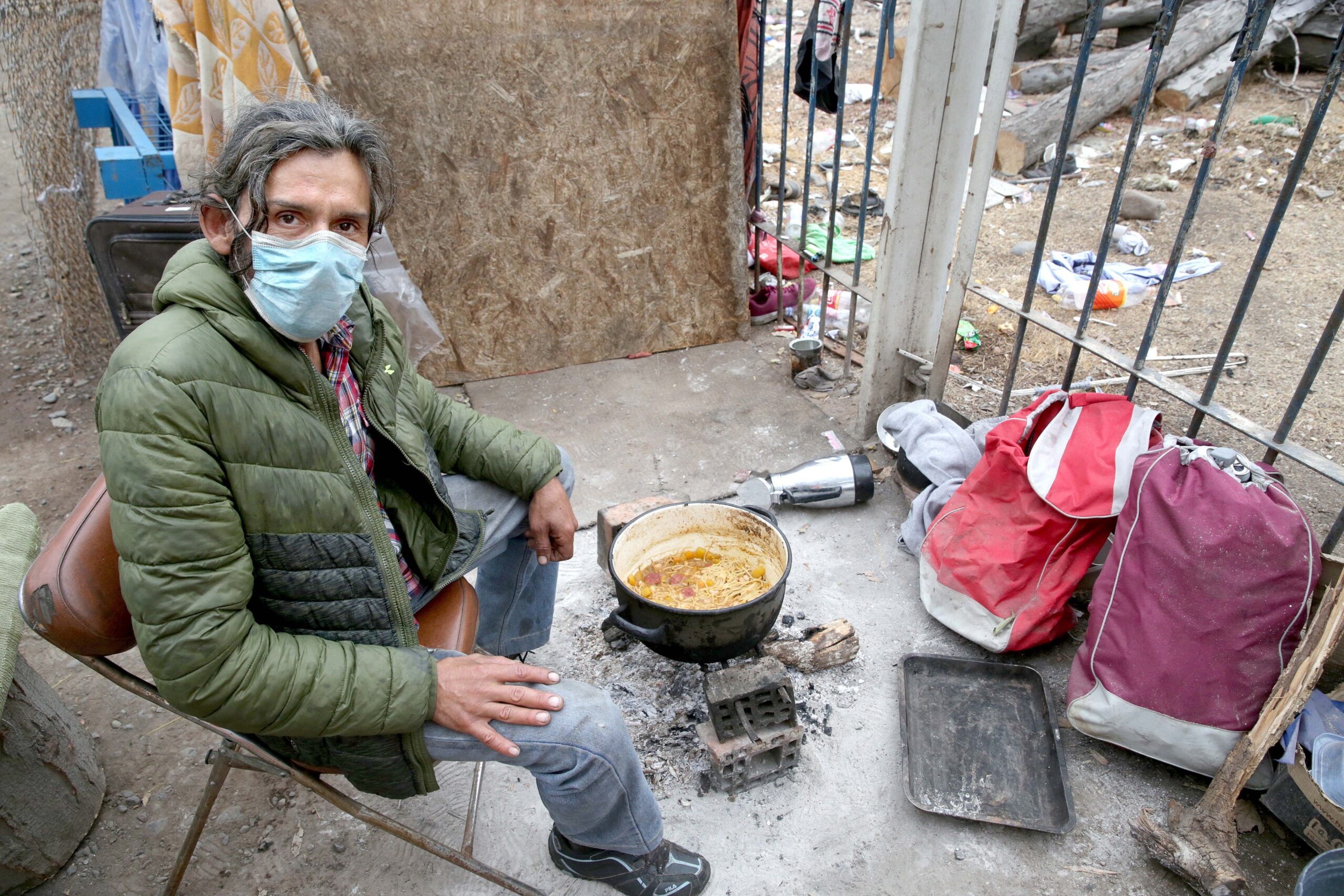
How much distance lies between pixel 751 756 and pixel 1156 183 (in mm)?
6992

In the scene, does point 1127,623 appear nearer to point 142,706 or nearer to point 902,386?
point 902,386

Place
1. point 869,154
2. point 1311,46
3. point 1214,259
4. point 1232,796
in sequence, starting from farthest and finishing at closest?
point 1311,46, point 1214,259, point 869,154, point 1232,796

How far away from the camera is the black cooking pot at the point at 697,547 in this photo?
2291 mm

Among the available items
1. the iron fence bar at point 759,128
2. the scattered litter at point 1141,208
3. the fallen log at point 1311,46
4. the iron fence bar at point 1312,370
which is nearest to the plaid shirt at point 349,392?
the iron fence bar at point 1312,370

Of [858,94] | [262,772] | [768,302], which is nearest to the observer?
[262,772]

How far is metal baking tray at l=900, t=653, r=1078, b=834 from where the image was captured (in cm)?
235

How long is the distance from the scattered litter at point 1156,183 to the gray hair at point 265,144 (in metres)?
7.35

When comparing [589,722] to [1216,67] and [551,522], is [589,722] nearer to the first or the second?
[551,522]

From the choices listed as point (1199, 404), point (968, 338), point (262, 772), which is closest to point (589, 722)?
point (262, 772)

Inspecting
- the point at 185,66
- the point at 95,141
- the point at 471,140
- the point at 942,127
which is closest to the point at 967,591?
the point at 942,127

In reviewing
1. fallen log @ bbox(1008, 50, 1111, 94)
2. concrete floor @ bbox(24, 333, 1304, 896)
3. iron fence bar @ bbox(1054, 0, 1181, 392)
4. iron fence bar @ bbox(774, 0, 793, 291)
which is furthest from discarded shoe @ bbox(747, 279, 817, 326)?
fallen log @ bbox(1008, 50, 1111, 94)

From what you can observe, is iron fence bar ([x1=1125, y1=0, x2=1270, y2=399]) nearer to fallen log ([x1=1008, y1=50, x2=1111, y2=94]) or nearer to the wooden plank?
the wooden plank

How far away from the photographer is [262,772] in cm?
197

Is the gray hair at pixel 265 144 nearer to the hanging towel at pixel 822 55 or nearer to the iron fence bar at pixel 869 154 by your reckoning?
the iron fence bar at pixel 869 154
